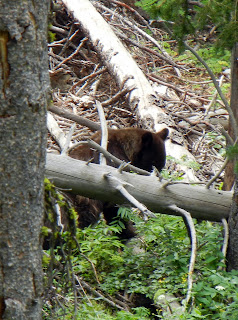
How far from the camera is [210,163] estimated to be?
9.21 metres

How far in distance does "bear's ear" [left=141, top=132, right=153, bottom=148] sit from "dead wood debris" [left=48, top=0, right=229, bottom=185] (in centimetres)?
76

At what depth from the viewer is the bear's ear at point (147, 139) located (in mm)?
7722

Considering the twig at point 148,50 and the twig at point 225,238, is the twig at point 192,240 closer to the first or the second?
the twig at point 225,238

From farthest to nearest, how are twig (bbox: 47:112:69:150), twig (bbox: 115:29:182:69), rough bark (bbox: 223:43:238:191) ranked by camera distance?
1. twig (bbox: 115:29:182:69)
2. twig (bbox: 47:112:69:150)
3. rough bark (bbox: 223:43:238:191)

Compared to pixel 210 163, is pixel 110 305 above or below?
below

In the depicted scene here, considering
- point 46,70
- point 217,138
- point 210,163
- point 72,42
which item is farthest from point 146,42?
point 46,70

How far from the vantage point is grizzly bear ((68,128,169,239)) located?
7184mm

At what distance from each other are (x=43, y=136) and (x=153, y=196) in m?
3.22

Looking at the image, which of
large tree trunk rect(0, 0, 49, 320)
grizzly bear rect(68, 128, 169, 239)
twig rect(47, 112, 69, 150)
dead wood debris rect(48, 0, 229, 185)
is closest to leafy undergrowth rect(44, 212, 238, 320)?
grizzly bear rect(68, 128, 169, 239)

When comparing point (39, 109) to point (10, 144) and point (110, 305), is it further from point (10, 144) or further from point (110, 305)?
point (110, 305)

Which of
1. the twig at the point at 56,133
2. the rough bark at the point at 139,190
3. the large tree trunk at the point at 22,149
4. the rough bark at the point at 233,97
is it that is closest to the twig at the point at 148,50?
the twig at the point at 56,133

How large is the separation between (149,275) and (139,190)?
38.5 inches

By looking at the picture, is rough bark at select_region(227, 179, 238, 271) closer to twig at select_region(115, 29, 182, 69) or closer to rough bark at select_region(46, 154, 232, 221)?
rough bark at select_region(46, 154, 232, 221)

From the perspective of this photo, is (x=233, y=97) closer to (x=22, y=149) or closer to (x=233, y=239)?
(x=233, y=239)
